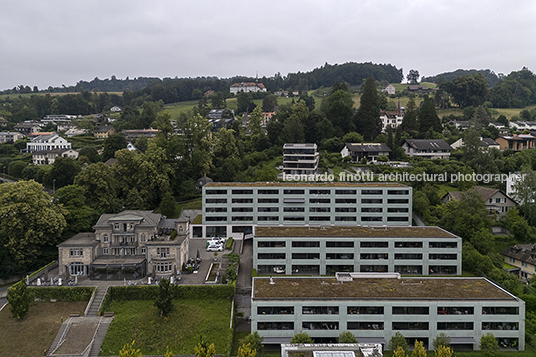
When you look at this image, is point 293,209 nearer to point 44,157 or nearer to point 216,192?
point 216,192

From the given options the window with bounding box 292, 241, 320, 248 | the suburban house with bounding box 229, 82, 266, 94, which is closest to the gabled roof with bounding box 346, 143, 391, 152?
the window with bounding box 292, 241, 320, 248

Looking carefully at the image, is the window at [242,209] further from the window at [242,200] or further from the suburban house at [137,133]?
the suburban house at [137,133]

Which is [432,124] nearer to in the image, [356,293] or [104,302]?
[356,293]

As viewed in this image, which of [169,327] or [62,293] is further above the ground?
[62,293]

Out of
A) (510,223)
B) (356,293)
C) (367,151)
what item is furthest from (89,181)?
(510,223)

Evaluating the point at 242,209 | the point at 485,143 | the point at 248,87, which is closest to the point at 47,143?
the point at 242,209
